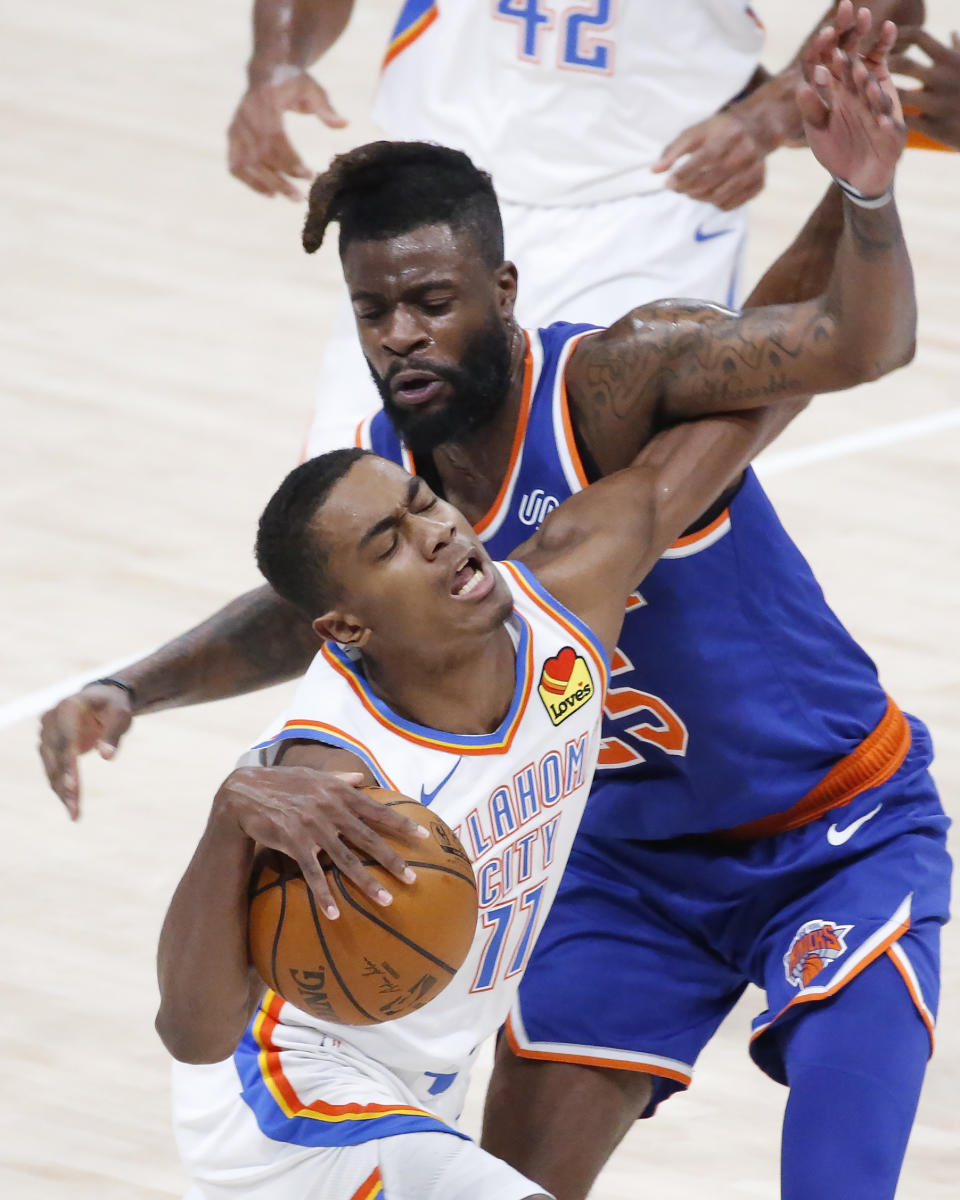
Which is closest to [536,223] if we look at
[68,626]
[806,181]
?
[68,626]

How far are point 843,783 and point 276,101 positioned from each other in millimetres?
2462

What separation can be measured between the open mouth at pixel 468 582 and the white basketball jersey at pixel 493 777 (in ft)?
0.73

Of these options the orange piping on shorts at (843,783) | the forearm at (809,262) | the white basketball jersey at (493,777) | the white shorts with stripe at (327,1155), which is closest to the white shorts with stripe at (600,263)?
the forearm at (809,262)

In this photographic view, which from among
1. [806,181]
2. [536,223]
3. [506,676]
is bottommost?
[806,181]

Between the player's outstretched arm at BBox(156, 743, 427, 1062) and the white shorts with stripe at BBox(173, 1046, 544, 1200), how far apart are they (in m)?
0.21

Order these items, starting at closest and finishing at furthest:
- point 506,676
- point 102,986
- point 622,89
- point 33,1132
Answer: point 506,676 < point 33,1132 < point 102,986 < point 622,89

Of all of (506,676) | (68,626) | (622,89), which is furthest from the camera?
(68,626)

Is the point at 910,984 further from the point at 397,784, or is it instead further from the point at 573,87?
the point at 573,87

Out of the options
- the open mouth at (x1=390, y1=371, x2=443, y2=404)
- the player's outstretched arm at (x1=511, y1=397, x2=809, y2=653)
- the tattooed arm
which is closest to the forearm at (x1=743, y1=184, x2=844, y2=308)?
the tattooed arm

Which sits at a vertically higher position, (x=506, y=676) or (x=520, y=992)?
(x=506, y=676)

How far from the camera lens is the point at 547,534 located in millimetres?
3959

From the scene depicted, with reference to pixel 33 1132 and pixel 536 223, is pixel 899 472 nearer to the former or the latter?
pixel 536 223

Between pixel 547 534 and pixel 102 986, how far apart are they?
2252 mm

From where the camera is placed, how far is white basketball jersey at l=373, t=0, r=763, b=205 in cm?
623
